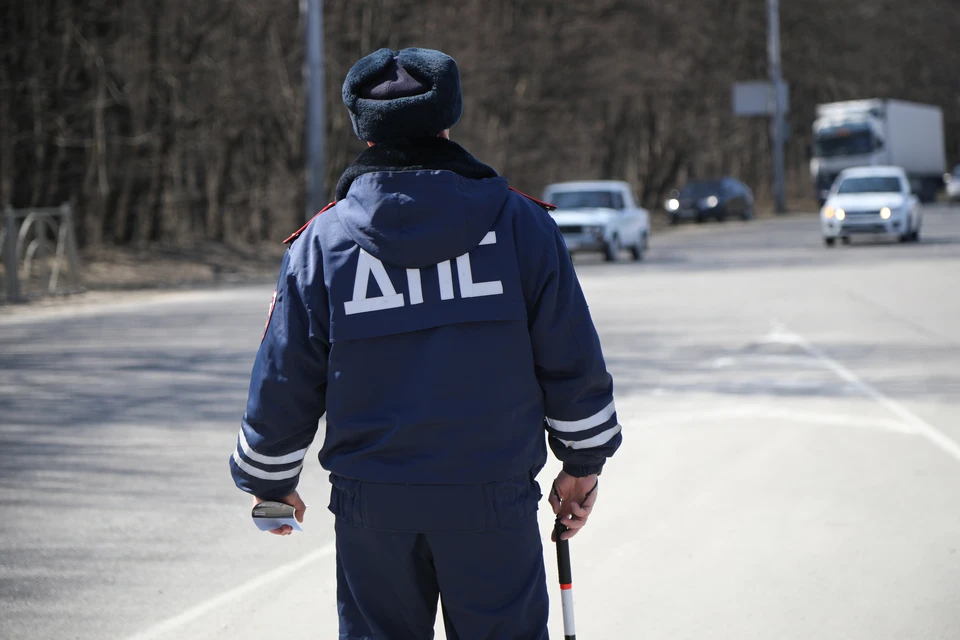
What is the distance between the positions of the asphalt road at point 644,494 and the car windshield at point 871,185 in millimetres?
16221

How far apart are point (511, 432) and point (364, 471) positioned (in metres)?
0.32

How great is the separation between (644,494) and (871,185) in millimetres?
25419

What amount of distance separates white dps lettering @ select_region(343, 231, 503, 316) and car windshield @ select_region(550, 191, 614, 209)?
25005mm

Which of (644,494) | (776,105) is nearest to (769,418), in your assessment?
(644,494)

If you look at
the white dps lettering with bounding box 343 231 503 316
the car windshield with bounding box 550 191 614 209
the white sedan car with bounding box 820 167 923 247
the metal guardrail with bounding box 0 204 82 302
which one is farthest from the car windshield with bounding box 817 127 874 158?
the white dps lettering with bounding box 343 231 503 316

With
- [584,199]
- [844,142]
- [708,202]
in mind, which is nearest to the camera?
[584,199]

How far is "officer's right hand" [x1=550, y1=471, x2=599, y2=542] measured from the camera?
126 inches

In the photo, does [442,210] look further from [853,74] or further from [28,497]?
[853,74]

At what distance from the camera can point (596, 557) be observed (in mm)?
5918

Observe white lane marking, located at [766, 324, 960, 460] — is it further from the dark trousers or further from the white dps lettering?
the white dps lettering

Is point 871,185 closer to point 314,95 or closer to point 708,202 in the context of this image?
point 314,95

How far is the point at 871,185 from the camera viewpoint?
31.0 metres

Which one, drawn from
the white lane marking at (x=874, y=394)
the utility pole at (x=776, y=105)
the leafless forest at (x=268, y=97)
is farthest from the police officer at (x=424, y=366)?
the utility pole at (x=776, y=105)

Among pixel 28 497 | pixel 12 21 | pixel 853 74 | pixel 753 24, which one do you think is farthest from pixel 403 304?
pixel 853 74
